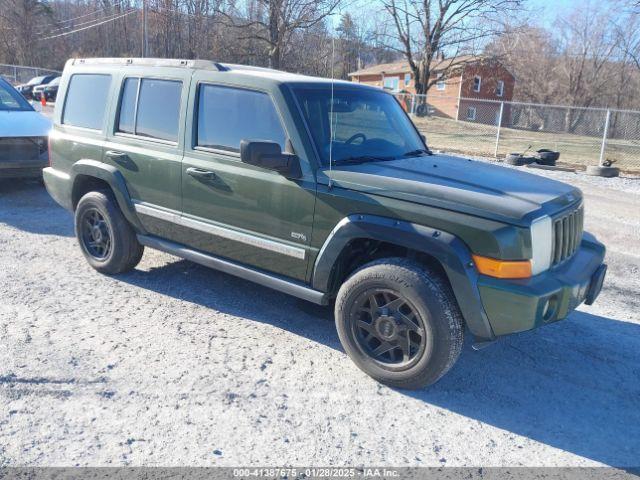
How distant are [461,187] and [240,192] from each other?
1.61 meters

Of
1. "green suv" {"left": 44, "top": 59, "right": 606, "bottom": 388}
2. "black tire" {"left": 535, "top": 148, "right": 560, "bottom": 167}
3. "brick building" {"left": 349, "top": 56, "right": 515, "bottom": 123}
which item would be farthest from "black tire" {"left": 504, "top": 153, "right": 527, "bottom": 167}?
"brick building" {"left": 349, "top": 56, "right": 515, "bottom": 123}

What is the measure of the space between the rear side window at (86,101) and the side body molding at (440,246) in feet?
9.56

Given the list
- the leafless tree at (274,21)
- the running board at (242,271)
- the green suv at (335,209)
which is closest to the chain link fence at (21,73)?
the leafless tree at (274,21)

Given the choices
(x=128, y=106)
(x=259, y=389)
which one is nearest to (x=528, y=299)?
(x=259, y=389)

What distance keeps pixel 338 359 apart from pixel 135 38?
51501mm

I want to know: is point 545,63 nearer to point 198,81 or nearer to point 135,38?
point 135,38

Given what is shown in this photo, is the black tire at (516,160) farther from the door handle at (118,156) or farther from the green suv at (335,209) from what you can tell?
the door handle at (118,156)

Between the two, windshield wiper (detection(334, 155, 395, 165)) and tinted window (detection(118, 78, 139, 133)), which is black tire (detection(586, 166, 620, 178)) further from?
tinted window (detection(118, 78, 139, 133))

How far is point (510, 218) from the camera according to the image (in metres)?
3.12

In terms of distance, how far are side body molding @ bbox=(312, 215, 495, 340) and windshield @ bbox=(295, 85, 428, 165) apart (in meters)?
0.56

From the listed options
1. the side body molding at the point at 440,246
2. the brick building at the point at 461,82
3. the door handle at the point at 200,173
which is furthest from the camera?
the brick building at the point at 461,82

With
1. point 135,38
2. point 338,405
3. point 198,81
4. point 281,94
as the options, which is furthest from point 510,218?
point 135,38

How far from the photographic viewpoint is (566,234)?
3.61 meters

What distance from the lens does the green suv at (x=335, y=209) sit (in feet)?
10.6
